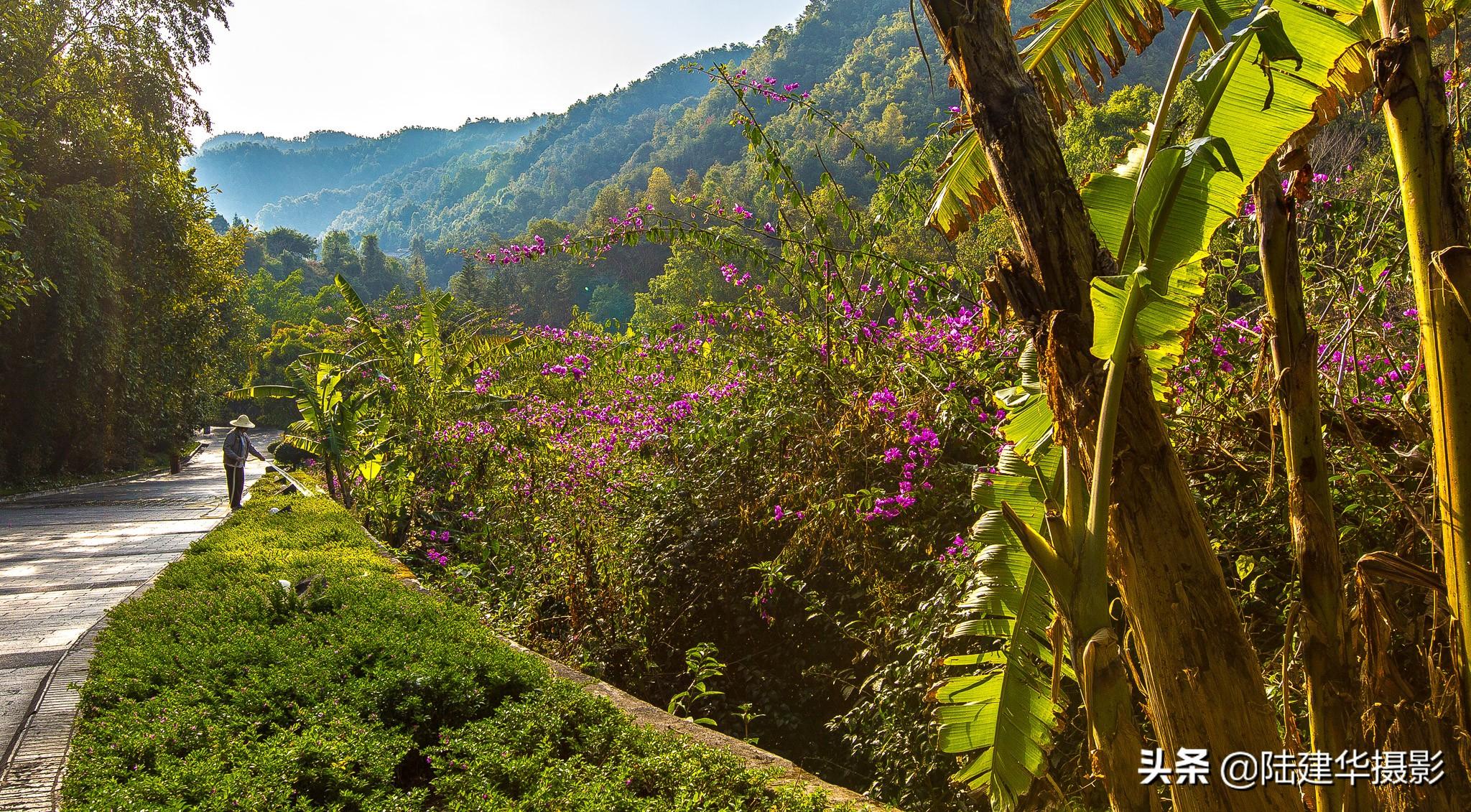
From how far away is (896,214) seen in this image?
225 inches

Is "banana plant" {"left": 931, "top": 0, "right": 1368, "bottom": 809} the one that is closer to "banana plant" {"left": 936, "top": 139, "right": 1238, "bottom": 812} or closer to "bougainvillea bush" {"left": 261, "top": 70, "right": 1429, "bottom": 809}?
"banana plant" {"left": 936, "top": 139, "right": 1238, "bottom": 812}

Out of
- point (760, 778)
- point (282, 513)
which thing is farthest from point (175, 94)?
point (760, 778)

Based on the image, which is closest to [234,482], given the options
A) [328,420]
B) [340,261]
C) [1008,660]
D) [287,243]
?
[328,420]

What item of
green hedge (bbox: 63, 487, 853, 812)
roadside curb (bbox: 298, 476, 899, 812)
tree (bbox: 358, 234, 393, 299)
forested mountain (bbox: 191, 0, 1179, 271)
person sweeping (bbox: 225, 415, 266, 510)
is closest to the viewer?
green hedge (bbox: 63, 487, 853, 812)

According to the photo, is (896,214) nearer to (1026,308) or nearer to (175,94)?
(1026,308)

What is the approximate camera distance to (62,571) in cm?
820

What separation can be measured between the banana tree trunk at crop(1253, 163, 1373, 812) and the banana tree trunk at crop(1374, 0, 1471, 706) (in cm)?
18

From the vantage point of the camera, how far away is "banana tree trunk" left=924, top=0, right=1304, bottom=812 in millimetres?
1522

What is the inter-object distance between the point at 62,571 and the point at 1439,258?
10.4m

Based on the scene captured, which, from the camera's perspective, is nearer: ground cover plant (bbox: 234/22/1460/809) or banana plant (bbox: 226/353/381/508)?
ground cover plant (bbox: 234/22/1460/809)

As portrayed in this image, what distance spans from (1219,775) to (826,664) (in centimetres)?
281

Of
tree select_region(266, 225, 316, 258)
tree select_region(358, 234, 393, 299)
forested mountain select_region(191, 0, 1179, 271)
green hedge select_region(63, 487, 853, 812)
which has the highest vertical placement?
forested mountain select_region(191, 0, 1179, 271)

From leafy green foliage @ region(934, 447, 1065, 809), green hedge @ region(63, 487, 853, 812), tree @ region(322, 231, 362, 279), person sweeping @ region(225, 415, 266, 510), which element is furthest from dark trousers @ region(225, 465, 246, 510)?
tree @ region(322, 231, 362, 279)

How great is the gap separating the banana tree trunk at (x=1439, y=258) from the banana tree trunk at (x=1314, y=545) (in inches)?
7.0
